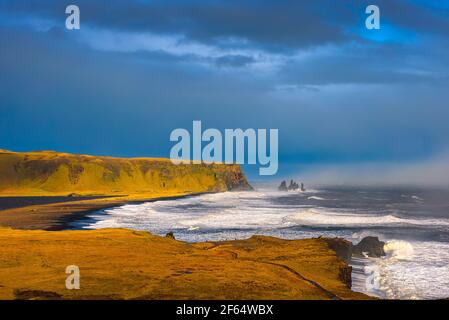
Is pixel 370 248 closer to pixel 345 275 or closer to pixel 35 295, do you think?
pixel 345 275

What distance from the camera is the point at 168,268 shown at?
21.6 metres

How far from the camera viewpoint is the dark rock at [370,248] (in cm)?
3569

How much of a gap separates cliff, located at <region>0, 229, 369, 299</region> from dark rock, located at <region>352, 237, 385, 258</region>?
6961mm

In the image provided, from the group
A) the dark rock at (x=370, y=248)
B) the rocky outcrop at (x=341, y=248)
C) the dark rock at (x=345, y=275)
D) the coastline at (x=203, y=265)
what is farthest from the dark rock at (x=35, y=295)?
the dark rock at (x=370, y=248)

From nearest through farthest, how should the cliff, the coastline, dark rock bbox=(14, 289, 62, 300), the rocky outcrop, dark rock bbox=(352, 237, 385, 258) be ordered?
1. dark rock bbox=(14, 289, 62, 300)
2. the coastline
3. the cliff
4. the rocky outcrop
5. dark rock bbox=(352, 237, 385, 258)

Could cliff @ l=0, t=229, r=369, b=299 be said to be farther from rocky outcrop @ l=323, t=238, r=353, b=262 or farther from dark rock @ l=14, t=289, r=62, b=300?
rocky outcrop @ l=323, t=238, r=353, b=262

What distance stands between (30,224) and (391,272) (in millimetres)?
38264

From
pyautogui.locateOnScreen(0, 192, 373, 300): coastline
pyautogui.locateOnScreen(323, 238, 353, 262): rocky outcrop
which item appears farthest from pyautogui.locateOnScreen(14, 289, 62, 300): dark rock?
pyautogui.locateOnScreen(323, 238, 353, 262): rocky outcrop

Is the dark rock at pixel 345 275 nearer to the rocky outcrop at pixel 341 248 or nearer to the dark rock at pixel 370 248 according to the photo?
the rocky outcrop at pixel 341 248

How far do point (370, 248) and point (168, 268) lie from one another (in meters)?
20.5

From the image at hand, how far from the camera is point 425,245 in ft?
139

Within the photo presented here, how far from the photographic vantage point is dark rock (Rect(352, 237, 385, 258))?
117 ft
